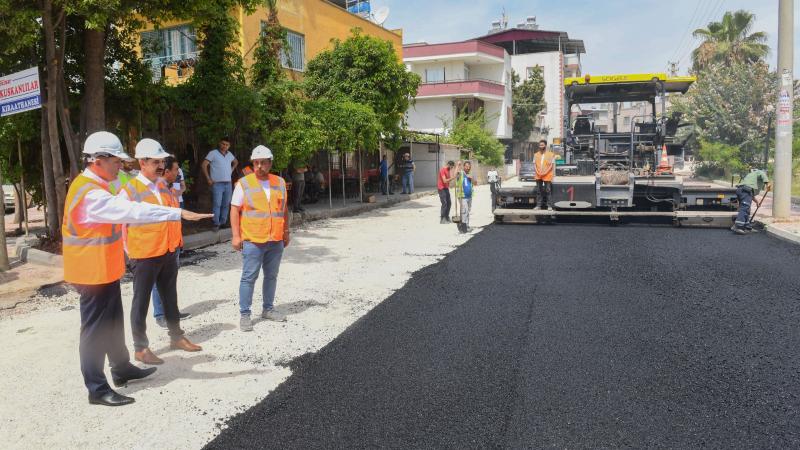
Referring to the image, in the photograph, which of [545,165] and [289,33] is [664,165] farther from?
[289,33]

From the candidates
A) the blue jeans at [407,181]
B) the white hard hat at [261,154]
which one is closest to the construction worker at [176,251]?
the white hard hat at [261,154]

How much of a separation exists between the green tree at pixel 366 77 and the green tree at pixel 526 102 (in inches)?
1186

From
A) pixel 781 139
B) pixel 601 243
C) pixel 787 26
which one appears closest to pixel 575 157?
pixel 601 243

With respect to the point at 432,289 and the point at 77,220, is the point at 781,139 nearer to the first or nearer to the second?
the point at 432,289

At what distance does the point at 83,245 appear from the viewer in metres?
3.76

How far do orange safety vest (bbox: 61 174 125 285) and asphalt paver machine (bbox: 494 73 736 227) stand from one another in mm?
9625

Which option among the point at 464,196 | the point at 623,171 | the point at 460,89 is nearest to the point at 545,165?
the point at 623,171

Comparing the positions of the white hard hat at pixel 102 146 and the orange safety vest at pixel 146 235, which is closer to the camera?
the white hard hat at pixel 102 146

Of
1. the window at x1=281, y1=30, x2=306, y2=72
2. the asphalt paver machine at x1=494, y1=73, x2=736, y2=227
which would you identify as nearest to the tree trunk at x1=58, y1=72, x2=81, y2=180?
the asphalt paver machine at x1=494, y1=73, x2=736, y2=227

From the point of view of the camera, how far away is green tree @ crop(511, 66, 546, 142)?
46.2 meters

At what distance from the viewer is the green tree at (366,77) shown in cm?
1730

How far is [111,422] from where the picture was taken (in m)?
3.61

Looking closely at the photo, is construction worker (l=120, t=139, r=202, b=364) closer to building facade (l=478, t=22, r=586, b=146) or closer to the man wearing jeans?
the man wearing jeans

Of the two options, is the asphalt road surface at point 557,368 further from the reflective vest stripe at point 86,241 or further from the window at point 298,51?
the window at point 298,51
